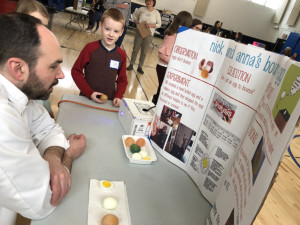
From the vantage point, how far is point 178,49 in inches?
36.9

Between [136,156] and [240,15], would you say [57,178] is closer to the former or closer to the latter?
[136,156]

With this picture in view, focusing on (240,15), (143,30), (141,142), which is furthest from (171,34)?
(240,15)

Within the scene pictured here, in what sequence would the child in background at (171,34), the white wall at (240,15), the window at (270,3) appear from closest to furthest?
1. the child in background at (171,34)
2. the white wall at (240,15)
3. the window at (270,3)

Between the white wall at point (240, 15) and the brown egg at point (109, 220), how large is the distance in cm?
1243

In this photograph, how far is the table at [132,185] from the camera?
68 cm

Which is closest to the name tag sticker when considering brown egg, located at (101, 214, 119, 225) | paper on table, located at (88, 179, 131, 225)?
paper on table, located at (88, 179, 131, 225)

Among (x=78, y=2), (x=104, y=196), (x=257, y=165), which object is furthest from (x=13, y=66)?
(x=78, y=2)

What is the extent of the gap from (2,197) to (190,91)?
2.27 feet

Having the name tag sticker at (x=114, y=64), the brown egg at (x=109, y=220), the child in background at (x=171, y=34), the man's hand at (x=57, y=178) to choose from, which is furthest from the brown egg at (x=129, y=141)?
the child in background at (x=171, y=34)

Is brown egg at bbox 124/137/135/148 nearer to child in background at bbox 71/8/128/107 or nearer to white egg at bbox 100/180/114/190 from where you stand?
white egg at bbox 100/180/114/190

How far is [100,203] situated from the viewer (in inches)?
27.3

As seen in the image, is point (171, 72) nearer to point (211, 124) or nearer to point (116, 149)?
point (211, 124)

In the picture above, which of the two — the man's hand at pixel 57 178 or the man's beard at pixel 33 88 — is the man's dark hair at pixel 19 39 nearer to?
the man's beard at pixel 33 88

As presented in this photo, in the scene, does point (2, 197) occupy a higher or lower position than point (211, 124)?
lower
